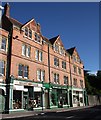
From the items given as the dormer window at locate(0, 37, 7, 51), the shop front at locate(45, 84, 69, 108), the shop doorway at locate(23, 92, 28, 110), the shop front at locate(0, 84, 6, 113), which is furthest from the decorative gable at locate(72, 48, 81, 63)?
the shop front at locate(0, 84, 6, 113)

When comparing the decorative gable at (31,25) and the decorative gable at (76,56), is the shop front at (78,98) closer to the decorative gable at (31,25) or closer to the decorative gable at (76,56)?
the decorative gable at (76,56)

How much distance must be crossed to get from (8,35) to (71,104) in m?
20.5

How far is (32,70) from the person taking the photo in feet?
101

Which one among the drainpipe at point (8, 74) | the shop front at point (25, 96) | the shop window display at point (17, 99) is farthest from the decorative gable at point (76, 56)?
the drainpipe at point (8, 74)

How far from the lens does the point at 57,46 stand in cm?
3994

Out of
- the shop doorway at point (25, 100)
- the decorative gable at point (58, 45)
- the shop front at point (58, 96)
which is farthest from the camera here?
the decorative gable at point (58, 45)

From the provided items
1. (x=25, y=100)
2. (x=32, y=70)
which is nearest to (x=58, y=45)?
(x=32, y=70)

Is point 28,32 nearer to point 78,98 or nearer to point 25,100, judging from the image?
point 25,100

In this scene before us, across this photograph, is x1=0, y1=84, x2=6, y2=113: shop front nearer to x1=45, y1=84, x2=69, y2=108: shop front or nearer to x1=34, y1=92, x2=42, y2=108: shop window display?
x1=34, y1=92, x2=42, y2=108: shop window display

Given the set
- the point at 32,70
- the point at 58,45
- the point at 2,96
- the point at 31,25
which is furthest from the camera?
the point at 58,45

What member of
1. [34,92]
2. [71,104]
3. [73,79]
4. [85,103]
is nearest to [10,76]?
[34,92]

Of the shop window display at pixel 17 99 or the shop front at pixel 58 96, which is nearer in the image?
the shop window display at pixel 17 99

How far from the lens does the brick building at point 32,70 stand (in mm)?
26219

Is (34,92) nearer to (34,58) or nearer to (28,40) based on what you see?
(34,58)
